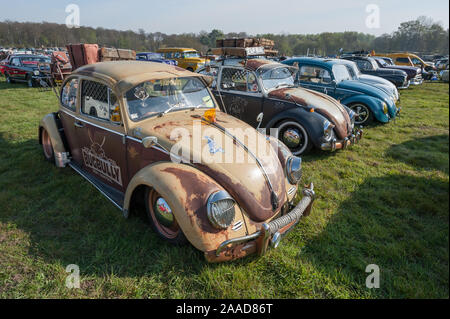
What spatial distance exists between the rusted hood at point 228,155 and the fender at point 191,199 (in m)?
0.14

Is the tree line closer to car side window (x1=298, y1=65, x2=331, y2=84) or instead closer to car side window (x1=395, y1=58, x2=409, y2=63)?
car side window (x1=395, y1=58, x2=409, y2=63)

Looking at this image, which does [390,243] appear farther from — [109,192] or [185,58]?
[185,58]

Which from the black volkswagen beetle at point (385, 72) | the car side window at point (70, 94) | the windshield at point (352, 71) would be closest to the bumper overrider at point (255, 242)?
the car side window at point (70, 94)

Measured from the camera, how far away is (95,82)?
3.70 metres

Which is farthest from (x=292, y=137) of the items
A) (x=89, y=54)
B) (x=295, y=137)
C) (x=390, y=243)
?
(x=89, y=54)

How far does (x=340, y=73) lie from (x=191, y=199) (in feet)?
25.0

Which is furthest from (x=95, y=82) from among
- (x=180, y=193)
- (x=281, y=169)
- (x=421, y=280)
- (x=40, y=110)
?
(x=40, y=110)

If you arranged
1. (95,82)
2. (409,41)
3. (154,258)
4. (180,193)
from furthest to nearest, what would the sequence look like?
(409,41) < (95,82) < (154,258) < (180,193)

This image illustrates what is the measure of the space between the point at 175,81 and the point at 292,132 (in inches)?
115

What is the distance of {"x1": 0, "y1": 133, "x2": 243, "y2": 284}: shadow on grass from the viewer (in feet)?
8.87

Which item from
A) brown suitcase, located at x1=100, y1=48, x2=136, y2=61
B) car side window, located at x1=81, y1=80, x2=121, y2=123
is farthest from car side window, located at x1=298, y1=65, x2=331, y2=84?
car side window, located at x1=81, y1=80, x2=121, y2=123

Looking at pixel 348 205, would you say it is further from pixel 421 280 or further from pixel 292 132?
pixel 292 132

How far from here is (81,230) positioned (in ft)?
10.7

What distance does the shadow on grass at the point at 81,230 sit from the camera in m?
2.71
